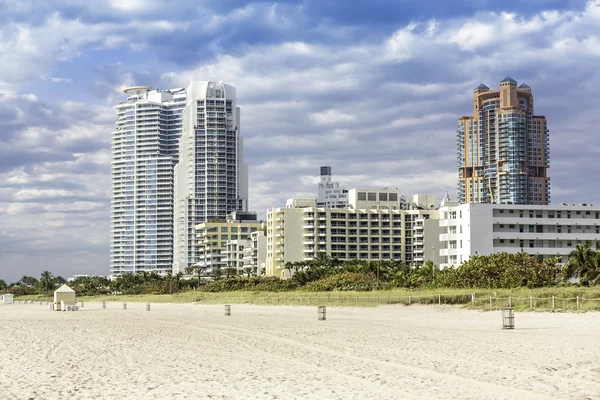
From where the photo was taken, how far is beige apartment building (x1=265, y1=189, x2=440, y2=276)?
14600 cm

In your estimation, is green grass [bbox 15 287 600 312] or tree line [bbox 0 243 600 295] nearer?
green grass [bbox 15 287 600 312]

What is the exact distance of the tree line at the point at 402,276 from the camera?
231ft

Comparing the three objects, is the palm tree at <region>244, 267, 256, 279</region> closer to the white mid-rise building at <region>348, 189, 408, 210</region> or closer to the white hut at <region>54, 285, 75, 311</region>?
the white mid-rise building at <region>348, 189, 408, 210</region>

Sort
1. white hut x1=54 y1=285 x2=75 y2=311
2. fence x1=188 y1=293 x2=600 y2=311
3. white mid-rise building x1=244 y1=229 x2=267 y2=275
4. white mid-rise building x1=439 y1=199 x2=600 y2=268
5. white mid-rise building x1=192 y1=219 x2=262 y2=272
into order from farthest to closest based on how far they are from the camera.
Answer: white mid-rise building x1=192 y1=219 x2=262 y2=272 → white mid-rise building x1=244 y1=229 x2=267 y2=275 → white mid-rise building x1=439 y1=199 x2=600 y2=268 → white hut x1=54 y1=285 x2=75 y2=311 → fence x1=188 y1=293 x2=600 y2=311

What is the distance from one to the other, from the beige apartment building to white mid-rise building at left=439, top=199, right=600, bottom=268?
3281 centimetres

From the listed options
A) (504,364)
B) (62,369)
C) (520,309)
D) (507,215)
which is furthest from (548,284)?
(62,369)

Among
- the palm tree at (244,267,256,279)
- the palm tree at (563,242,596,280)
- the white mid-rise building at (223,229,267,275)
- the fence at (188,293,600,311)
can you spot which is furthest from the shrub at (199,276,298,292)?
the palm tree at (563,242,596,280)

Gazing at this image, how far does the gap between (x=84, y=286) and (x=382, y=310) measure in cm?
12304

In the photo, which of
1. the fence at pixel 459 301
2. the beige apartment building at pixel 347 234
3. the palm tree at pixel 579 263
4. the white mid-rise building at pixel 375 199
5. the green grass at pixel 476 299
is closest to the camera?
the fence at pixel 459 301

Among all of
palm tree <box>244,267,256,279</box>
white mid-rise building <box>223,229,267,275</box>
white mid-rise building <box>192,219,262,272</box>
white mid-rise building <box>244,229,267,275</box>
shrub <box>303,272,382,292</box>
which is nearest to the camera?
shrub <box>303,272,382,292</box>

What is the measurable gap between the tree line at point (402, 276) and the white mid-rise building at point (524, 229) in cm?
612

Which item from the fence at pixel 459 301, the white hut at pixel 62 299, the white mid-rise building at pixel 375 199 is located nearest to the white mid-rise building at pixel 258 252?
the white mid-rise building at pixel 375 199

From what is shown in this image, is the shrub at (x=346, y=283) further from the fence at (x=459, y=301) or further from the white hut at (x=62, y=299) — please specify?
the white hut at (x=62, y=299)

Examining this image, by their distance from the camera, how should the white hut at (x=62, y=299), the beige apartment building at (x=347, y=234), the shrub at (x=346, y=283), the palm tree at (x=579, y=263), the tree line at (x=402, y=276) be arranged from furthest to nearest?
the beige apartment building at (x=347, y=234), the shrub at (x=346, y=283), the white hut at (x=62, y=299), the palm tree at (x=579, y=263), the tree line at (x=402, y=276)
